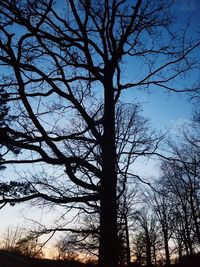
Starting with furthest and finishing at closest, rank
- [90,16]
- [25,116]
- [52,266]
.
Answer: [52,266], [90,16], [25,116]

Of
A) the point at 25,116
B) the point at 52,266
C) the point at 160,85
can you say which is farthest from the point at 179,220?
the point at 25,116

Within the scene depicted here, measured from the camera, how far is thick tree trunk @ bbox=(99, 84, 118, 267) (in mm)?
5082

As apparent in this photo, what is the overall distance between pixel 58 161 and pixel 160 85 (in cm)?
445

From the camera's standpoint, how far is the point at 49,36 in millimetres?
7223

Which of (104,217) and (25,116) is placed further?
(25,116)

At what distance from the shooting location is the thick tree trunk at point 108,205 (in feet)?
16.7

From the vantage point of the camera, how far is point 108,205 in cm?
540

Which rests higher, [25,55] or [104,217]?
[25,55]

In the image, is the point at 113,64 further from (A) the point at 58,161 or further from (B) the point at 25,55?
(A) the point at 58,161

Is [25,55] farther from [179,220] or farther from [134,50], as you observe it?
[179,220]

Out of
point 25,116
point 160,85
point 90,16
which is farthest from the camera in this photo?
point 160,85

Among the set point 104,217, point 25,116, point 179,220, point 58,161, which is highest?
point 179,220

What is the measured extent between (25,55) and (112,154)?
4.08 meters

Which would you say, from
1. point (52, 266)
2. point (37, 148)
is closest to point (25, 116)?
point (37, 148)
